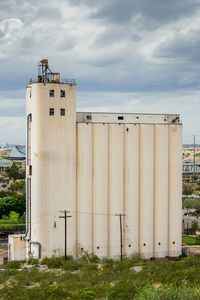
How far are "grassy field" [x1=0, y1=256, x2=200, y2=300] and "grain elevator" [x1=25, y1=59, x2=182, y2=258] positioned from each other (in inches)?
188

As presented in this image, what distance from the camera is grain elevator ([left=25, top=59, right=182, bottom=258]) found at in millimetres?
39688

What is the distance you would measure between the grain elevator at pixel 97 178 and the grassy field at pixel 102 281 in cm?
478

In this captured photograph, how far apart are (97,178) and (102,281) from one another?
45.0 ft

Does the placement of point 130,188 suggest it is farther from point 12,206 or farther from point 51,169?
point 12,206

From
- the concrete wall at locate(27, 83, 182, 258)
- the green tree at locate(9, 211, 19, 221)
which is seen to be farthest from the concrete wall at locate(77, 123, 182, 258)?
the green tree at locate(9, 211, 19, 221)

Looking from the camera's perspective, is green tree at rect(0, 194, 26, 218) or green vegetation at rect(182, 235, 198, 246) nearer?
green vegetation at rect(182, 235, 198, 246)

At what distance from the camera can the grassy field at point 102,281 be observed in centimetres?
2237

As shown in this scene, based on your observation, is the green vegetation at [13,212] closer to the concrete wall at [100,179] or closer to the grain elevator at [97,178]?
the grain elevator at [97,178]

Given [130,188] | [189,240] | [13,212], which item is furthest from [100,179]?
[13,212]

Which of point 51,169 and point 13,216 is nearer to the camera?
point 51,169

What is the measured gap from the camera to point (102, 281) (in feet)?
90.2

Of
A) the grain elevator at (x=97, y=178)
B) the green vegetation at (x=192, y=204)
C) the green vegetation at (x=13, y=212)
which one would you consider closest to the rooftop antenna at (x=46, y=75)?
the grain elevator at (x=97, y=178)

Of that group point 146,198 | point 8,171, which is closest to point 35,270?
point 146,198

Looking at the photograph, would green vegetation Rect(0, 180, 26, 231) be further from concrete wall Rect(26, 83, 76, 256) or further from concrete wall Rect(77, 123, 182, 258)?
concrete wall Rect(77, 123, 182, 258)
